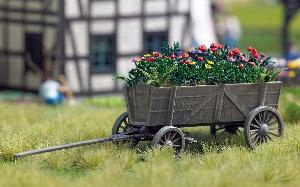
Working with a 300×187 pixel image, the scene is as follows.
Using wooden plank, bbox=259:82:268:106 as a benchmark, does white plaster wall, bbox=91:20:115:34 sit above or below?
above

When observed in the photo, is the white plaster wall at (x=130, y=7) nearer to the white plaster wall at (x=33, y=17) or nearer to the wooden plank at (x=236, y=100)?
the white plaster wall at (x=33, y=17)

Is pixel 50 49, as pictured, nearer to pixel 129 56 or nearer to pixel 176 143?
pixel 129 56

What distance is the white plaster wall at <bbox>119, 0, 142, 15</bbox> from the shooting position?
23.4m

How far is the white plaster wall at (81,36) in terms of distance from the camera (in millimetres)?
22562

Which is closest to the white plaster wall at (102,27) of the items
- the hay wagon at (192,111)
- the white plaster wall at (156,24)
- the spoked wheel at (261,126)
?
the white plaster wall at (156,24)

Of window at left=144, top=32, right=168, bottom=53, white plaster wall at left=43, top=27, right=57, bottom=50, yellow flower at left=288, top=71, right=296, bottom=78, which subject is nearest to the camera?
yellow flower at left=288, top=71, right=296, bottom=78

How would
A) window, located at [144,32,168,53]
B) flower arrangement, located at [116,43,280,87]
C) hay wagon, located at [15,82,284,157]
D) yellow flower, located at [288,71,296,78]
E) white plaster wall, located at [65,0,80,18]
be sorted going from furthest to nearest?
window, located at [144,32,168,53] → white plaster wall, located at [65,0,80,18] → yellow flower, located at [288,71,296,78] → flower arrangement, located at [116,43,280,87] → hay wagon, located at [15,82,284,157]

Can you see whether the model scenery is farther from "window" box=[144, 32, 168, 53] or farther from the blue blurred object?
"window" box=[144, 32, 168, 53]

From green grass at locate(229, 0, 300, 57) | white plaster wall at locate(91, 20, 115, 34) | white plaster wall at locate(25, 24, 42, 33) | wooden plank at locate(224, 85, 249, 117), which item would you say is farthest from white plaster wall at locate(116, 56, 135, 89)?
wooden plank at locate(224, 85, 249, 117)

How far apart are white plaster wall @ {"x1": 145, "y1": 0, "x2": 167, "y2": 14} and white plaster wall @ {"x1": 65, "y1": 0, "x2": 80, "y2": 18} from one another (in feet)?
8.14

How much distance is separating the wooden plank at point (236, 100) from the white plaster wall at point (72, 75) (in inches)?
437

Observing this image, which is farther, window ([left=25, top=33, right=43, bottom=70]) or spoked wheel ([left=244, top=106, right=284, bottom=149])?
window ([left=25, top=33, right=43, bottom=70])

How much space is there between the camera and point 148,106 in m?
11.4

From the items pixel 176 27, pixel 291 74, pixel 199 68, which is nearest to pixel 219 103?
pixel 199 68
